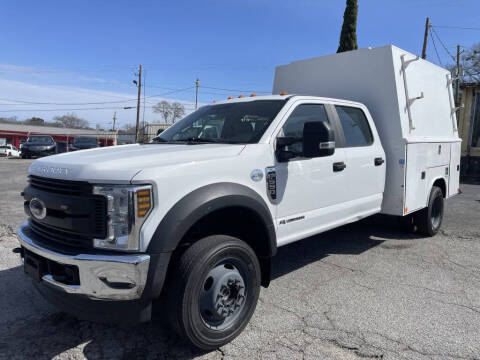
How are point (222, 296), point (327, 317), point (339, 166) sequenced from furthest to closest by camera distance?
1. point (339, 166)
2. point (327, 317)
3. point (222, 296)

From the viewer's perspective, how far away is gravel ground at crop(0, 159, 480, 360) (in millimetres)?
2719

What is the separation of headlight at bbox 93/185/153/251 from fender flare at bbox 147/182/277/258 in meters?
0.12

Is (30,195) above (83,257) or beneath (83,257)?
above

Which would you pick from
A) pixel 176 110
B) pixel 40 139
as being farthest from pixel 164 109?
pixel 40 139

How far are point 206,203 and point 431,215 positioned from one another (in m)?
4.65

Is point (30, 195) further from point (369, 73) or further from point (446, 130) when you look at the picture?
point (446, 130)

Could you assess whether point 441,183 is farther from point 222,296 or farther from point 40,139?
point 40,139

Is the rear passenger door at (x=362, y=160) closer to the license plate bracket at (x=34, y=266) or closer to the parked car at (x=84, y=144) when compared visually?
the license plate bracket at (x=34, y=266)

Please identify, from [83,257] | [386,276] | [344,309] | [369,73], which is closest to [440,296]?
[386,276]

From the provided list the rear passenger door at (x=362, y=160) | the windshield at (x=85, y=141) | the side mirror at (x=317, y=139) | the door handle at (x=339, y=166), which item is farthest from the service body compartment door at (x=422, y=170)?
the windshield at (x=85, y=141)

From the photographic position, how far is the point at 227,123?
12.4 feet

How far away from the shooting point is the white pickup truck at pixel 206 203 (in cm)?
232

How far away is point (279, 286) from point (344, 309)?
2.44ft

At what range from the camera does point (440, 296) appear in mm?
3680
